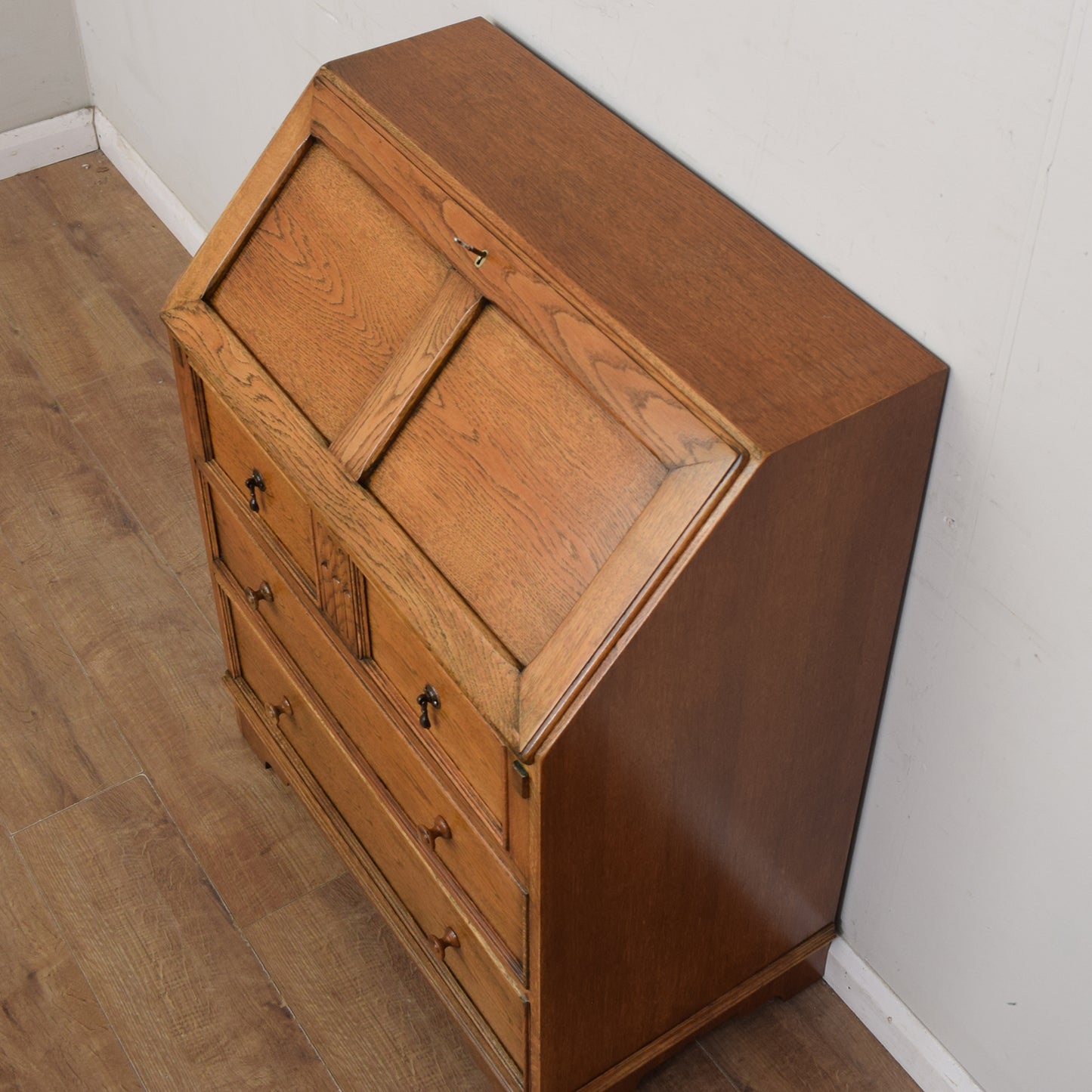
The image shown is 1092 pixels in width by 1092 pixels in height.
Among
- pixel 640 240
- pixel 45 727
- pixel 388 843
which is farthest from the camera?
pixel 45 727

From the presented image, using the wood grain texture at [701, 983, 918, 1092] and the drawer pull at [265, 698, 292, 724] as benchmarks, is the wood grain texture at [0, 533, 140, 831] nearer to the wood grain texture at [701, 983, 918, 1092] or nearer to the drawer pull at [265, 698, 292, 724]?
the drawer pull at [265, 698, 292, 724]

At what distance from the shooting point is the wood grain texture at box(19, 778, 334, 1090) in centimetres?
186

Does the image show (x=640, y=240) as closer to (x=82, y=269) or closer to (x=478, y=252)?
(x=478, y=252)

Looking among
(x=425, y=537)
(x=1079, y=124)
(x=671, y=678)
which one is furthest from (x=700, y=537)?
(x=1079, y=124)

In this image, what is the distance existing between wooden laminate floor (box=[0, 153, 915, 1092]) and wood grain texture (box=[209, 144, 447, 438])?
0.86 m

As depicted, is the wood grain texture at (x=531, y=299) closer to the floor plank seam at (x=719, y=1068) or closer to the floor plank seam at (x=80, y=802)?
the floor plank seam at (x=719, y=1068)

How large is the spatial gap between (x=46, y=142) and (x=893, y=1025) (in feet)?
9.77

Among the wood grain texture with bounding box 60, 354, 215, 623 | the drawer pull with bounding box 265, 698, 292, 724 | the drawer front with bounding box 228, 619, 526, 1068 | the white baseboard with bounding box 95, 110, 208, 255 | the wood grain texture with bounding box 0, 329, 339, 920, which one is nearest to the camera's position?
the drawer front with bounding box 228, 619, 526, 1068

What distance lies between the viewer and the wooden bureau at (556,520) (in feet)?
4.08

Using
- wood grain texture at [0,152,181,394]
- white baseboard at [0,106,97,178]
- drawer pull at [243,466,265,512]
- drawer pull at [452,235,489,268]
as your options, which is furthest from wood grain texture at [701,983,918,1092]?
white baseboard at [0,106,97,178]

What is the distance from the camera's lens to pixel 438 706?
4.80 ft

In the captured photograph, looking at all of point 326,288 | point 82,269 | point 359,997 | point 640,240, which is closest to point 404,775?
point 359,997

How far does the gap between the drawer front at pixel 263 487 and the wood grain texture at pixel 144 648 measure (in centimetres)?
61

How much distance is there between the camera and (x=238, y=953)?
6.50 feet
